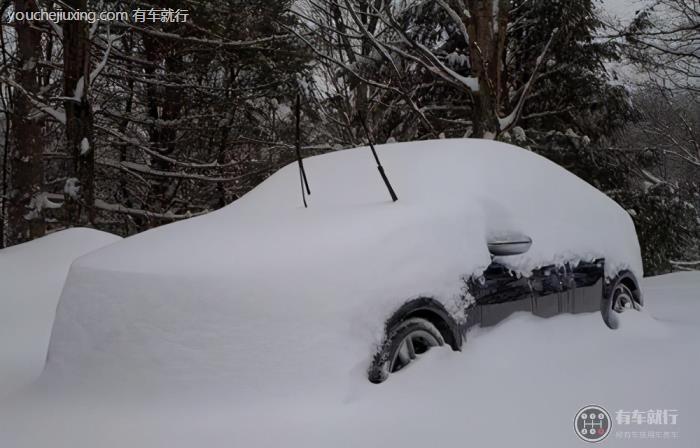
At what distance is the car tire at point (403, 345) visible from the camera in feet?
8.93

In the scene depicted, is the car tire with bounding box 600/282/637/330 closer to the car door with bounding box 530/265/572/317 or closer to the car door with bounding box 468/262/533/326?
the car door with bounding box 530/265/572/317

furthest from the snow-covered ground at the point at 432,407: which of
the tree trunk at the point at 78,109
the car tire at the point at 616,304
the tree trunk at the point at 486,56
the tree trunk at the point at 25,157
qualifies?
the tree trunk at the point at 486,56

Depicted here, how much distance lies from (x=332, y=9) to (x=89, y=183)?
7.86 m

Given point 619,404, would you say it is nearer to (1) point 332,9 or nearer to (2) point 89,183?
(2) point 89,183

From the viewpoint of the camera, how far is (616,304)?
434cm

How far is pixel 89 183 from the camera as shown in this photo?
29.2ft

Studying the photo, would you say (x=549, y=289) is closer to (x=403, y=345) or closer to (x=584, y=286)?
(x=584, y=286)

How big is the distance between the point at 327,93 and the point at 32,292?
909cm

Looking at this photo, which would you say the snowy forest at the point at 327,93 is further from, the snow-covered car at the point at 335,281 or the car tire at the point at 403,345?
the car tire at the point at 403,345

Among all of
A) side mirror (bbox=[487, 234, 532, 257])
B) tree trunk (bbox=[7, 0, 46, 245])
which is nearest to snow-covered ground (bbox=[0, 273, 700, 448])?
side mirror (bbox=[487, 234, 532, 257])

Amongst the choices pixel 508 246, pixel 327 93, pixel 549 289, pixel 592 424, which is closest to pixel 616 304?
pixel 549 289

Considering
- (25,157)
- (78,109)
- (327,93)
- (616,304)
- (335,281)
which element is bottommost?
(616,304)

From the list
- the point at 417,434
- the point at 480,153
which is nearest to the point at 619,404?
the point at 417,434

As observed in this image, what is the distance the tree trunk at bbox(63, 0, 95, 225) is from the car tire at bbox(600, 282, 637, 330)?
7298 millimetres
